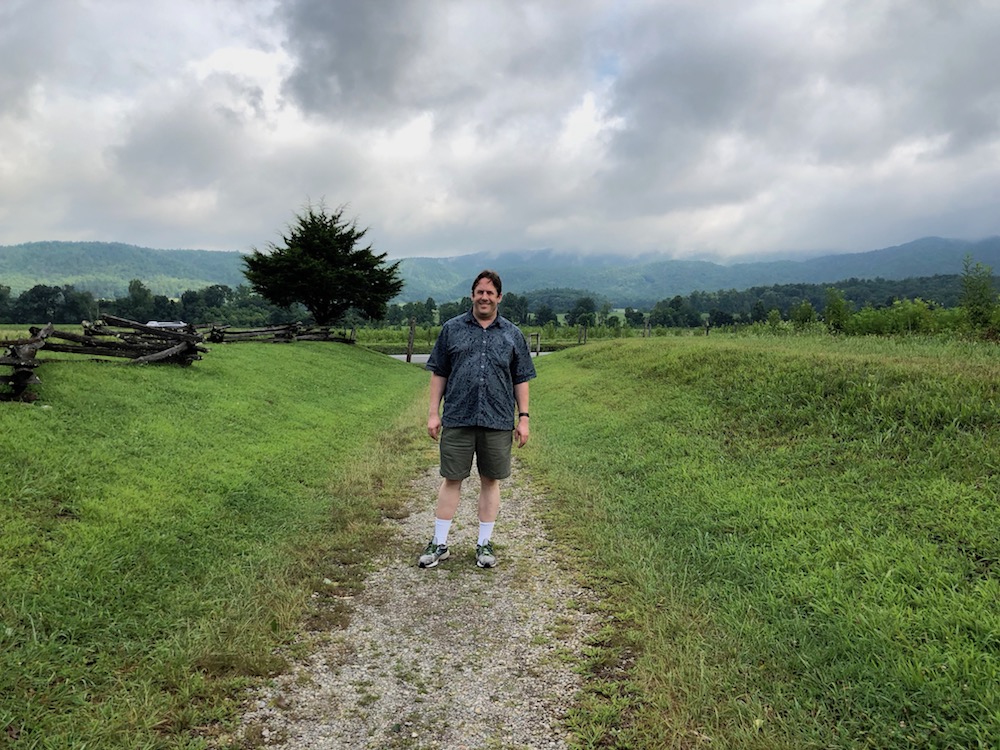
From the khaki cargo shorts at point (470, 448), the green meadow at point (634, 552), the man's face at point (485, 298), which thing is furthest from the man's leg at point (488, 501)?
the man's face at point (485, 298)

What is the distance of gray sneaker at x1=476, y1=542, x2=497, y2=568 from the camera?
527 cm

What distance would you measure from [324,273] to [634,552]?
1171 inches

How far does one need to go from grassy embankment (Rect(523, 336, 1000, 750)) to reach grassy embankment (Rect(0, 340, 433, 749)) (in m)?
2.42

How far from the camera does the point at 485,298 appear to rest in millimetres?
5098

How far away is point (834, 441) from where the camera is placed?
720 centimetres

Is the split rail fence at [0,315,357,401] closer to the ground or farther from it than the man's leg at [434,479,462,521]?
farther from it

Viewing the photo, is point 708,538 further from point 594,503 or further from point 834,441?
point 834,441

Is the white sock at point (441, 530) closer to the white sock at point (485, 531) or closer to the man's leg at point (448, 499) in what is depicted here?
the man's leg at point (448, 499)

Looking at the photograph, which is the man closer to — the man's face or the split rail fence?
the man's face

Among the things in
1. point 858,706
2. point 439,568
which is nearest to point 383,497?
point 439,568

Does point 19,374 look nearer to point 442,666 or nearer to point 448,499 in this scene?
point 448,499

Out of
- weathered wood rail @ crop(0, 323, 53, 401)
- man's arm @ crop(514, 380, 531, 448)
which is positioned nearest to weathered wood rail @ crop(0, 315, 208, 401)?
weathered wood rail @ crop(0, 323, 53, 401)

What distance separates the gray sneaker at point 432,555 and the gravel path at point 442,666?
9 cm

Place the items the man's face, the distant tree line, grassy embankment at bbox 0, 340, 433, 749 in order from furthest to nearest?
1. the distant tree line
2. the man's face
3. grassy embankment at bbox 0, 340, 433, 749
